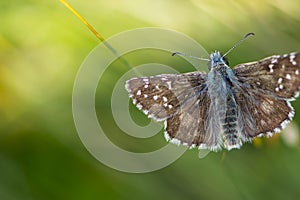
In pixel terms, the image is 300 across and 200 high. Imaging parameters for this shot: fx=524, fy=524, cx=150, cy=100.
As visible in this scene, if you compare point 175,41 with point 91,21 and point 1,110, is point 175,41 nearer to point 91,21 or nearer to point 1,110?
point 91,21

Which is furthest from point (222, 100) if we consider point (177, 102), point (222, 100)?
point (177, 102)

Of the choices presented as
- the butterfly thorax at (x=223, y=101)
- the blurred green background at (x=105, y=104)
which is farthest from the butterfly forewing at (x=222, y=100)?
the blurred green background at (x=105, y=104)

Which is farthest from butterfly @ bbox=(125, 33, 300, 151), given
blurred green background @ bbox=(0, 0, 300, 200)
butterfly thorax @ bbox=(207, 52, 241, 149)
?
blurred green background @ bbox=(0, 0, 300, 200)

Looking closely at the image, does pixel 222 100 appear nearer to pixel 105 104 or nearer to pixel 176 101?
pixel 176 101

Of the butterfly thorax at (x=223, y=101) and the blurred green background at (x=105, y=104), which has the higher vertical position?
the blurred green background at (x=105, y=104)

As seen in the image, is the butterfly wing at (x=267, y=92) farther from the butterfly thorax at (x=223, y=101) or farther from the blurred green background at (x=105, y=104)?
the blurred green background at (x=105, y=104)

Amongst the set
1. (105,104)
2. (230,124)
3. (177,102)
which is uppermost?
(105,104)

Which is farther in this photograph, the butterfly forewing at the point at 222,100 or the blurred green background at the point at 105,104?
the blurred green background at the point at 105,104
